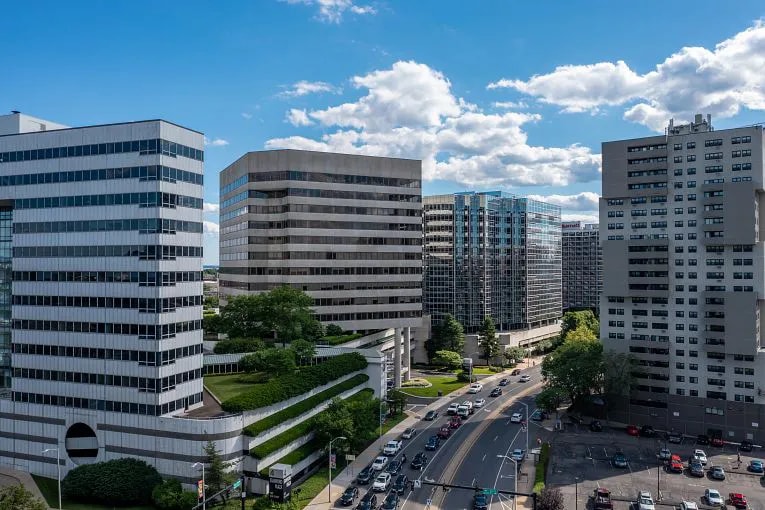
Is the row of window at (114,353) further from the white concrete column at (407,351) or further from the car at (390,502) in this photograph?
the white concrete column at (407,351)

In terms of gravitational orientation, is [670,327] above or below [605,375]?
above

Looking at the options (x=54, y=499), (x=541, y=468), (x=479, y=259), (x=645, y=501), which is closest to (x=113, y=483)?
(x=54, y=499)

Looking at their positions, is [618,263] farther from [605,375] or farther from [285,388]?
[285,388]

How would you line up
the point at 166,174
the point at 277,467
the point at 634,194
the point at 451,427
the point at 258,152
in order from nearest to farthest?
1. the point at 277,467
2. the point at 166,174
3. the point at 451,427
4. the point at 634,194
5. the point at 258,152

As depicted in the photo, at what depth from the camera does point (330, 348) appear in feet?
327

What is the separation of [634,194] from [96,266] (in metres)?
87.5

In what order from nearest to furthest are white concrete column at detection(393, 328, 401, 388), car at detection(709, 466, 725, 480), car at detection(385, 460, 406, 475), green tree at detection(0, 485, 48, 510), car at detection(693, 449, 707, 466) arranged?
1. green tree at detection(0, 485, 48, 510)
2. car at detection(385, 460, 406, 475)
3. car at detection(709, 466, 725, 480)
4. car at detection(693, 449, 707, 466)
5. white concrete column at detection(393, 328, 401, 388)

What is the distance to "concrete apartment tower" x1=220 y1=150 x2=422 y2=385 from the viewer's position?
113m

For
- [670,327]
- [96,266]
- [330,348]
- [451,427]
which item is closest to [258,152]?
[330,348]

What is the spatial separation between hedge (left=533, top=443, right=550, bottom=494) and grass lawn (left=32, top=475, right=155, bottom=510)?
147ft

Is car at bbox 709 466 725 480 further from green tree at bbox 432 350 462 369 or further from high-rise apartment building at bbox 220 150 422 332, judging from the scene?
green tree at bbox 432 350 462 369

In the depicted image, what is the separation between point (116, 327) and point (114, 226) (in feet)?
40.0

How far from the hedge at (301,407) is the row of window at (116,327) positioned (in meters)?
14.6

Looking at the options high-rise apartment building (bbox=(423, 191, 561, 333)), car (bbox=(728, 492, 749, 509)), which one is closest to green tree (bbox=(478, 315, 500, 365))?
high-rise apartment building (bbox=(423, 191, 561, 333))
